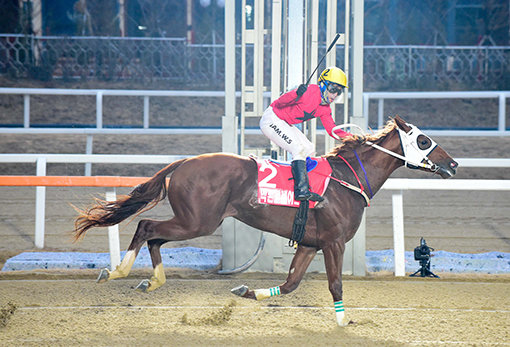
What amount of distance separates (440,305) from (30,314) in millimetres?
2832

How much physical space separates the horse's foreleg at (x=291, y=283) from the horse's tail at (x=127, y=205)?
0.86 meters

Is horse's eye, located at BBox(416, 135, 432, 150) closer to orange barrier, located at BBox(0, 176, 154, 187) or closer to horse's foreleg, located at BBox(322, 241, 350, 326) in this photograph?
horse's foreleg, located at BBox(322, 241, 350, 326)

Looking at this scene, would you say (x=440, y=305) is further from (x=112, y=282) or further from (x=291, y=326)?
(x=112, y=282)

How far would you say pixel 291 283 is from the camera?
15.9 ft

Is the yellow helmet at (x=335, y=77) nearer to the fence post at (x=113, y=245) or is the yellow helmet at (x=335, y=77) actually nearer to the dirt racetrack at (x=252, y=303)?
the dirt racetrack at (x=252, y=303)

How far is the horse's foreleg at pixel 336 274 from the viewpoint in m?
4.59

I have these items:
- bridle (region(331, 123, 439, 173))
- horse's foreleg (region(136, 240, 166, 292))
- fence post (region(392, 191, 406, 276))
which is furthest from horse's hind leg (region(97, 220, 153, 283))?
fence post (region(392, 191, 406, 276))

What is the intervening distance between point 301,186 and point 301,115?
550mm

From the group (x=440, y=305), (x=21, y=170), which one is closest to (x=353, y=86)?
(x=440, y=305)

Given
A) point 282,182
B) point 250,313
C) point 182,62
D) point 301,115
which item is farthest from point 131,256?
point 182,62

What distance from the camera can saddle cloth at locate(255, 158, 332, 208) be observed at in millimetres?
4785

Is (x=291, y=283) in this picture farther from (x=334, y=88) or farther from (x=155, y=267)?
(x=334, y=88)

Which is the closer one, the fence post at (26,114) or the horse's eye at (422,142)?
the horse's eye at (422,142)

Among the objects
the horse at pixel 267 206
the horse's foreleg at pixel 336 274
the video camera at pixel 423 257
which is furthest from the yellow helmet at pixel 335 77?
the video camera at pixel 423 257
